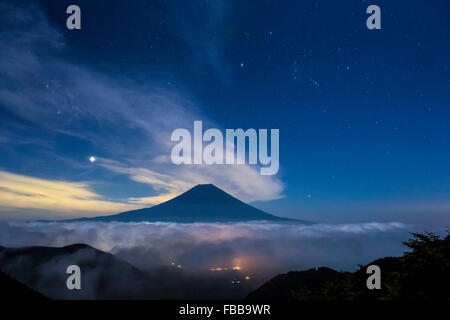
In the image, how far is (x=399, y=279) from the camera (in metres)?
14.3

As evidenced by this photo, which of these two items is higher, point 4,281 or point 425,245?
point 425,245
